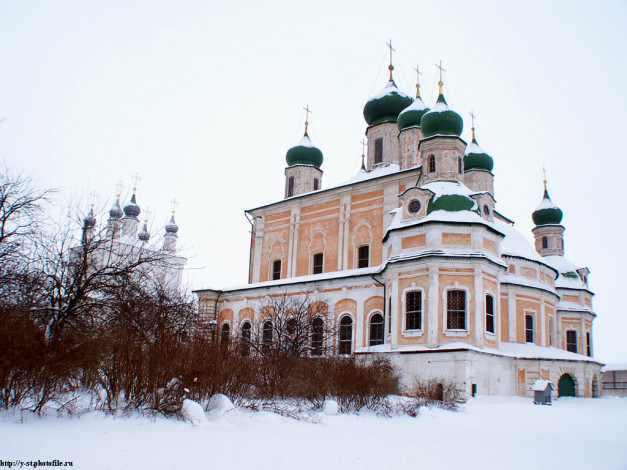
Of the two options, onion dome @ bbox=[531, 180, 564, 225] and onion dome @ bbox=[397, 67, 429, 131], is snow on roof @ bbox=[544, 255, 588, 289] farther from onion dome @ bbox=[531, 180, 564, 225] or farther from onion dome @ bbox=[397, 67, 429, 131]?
onion dome @ bbox=[397, 67, 429, 131]

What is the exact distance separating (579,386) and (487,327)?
564 cm

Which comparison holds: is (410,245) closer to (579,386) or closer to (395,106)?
(579,386)

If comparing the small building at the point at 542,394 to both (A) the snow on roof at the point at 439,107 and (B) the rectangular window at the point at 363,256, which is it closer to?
(B) the rectangular window at the point at 363,256

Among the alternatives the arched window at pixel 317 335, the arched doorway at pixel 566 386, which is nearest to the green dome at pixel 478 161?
the arched doorway at pixel 566 386

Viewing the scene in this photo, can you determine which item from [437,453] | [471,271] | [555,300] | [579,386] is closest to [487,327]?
[471,271]

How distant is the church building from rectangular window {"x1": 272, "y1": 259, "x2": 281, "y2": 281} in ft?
0.33

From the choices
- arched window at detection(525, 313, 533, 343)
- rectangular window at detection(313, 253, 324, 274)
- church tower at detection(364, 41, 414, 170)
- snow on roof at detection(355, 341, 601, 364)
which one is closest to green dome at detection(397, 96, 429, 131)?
church tower at detection(364, 41, 414, 170)

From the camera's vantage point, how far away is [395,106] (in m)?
29.3

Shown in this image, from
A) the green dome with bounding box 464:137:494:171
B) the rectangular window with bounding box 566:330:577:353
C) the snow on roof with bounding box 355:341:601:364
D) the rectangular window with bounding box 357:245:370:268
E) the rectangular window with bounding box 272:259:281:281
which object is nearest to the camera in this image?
the snow on roof with bounding box 355:341:601:364

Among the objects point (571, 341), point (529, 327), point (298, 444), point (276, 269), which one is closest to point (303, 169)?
point (276, 269)

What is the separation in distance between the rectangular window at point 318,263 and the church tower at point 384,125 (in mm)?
5407

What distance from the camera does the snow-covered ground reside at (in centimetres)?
622

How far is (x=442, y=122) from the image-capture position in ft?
72.9

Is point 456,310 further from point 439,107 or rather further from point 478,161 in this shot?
point 478,161
